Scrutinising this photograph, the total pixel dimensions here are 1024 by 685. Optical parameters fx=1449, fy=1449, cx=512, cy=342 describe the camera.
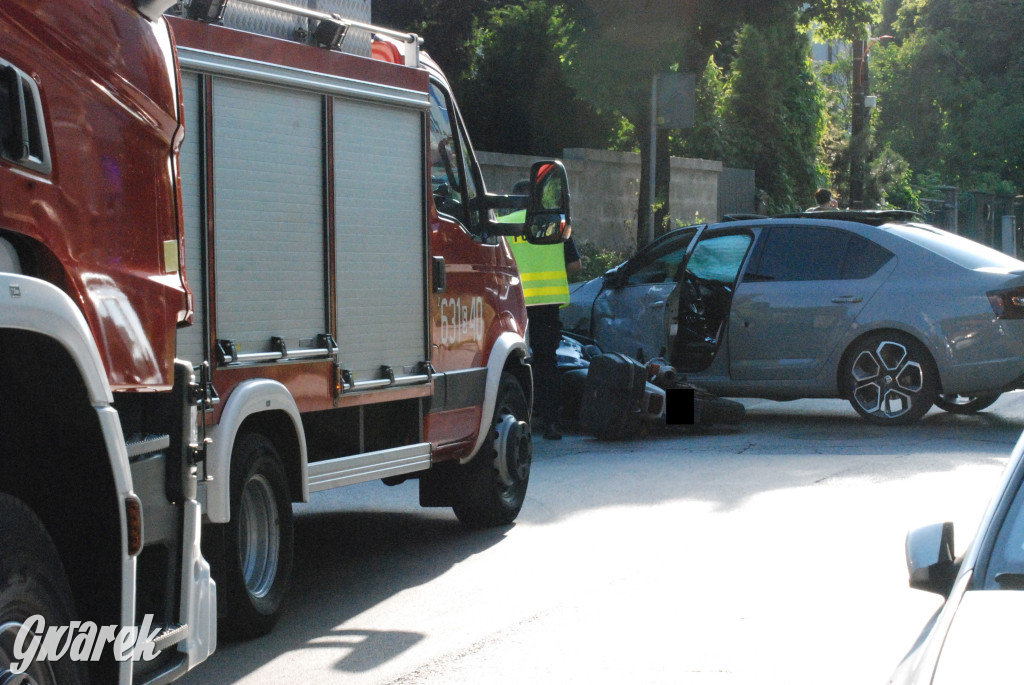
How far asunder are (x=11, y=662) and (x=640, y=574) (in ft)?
13.3

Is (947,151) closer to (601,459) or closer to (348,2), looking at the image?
(601,459)

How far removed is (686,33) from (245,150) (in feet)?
55.4

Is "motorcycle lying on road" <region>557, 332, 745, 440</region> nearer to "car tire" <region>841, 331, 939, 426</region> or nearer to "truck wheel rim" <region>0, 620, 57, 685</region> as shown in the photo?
"car tire" <region>841, 331, 939, 426</region>

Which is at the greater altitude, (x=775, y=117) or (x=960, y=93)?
(x=960, y=93)

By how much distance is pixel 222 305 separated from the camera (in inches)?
218

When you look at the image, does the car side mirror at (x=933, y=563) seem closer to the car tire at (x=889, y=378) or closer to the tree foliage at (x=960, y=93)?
the car tire at (x=889, y=378)

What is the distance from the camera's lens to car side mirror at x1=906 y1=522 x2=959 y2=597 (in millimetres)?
3398

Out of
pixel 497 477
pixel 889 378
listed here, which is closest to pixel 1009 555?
pixel 497 477

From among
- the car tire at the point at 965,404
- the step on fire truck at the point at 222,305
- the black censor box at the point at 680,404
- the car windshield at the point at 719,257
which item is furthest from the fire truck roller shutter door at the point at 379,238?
the car tire at the point at 965,404

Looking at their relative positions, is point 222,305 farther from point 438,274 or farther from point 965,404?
point 965,404

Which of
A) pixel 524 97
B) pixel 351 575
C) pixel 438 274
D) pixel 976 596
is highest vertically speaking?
pixel 524 97

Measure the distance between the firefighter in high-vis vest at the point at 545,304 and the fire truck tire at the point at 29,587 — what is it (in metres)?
7.77

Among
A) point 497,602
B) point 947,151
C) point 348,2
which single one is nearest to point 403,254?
point 348,2

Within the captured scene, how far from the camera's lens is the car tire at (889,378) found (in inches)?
466
